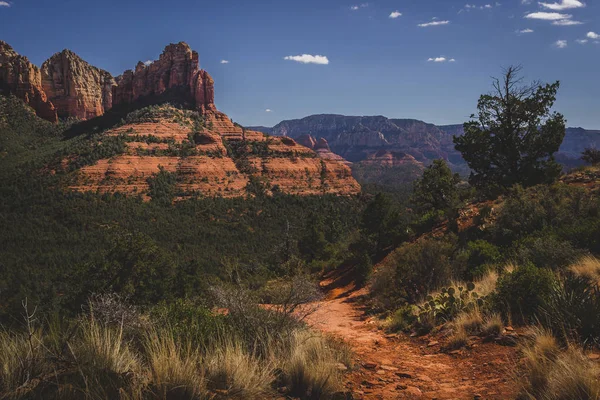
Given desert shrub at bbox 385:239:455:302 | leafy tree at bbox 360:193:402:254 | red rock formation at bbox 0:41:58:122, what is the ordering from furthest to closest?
red rock formation at bbox 0:41:58:122 → leafy tree at bbox 360:193:402:254 → desert shrub at bbox 385:239:455:302

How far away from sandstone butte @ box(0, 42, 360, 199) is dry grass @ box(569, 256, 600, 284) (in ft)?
220

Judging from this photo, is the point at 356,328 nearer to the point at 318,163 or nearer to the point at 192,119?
the point at 318,163

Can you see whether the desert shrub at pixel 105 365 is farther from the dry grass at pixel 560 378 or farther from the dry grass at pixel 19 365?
the dry grass at pixel 560 378

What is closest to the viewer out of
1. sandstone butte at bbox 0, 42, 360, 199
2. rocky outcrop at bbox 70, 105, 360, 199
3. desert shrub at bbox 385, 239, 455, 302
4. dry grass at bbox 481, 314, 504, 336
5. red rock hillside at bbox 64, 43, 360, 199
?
dry grass at bbox 481, 314, 504, 336

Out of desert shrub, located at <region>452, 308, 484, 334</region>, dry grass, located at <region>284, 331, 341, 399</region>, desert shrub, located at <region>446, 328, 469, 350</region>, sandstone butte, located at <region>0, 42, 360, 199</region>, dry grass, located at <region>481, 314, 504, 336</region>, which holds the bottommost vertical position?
desert shrub, located at <region>446, 328, 469, 350</region>

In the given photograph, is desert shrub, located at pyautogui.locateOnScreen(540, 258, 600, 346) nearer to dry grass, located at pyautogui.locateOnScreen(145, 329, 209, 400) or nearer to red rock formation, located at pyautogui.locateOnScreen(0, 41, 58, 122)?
dry grass, located at pyautogui.locateOnScreen(145, 329, 209, 400)

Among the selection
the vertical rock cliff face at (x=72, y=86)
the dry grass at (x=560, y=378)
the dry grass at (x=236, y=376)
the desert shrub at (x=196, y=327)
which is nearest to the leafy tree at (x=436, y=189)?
the dry grass at (x=560, y=378)

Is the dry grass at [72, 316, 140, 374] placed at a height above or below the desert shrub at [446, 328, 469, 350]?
above

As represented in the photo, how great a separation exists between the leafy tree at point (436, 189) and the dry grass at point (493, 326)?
1891 centimetres

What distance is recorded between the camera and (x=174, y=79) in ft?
377

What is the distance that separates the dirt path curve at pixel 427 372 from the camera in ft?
13.3

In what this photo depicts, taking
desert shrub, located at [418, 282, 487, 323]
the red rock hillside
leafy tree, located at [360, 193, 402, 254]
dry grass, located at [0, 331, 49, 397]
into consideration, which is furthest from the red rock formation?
desert shrub, located at [418, 282, 487, 323]

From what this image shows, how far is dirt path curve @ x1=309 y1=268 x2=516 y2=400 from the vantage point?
404 cm

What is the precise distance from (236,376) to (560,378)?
9.90 ft
